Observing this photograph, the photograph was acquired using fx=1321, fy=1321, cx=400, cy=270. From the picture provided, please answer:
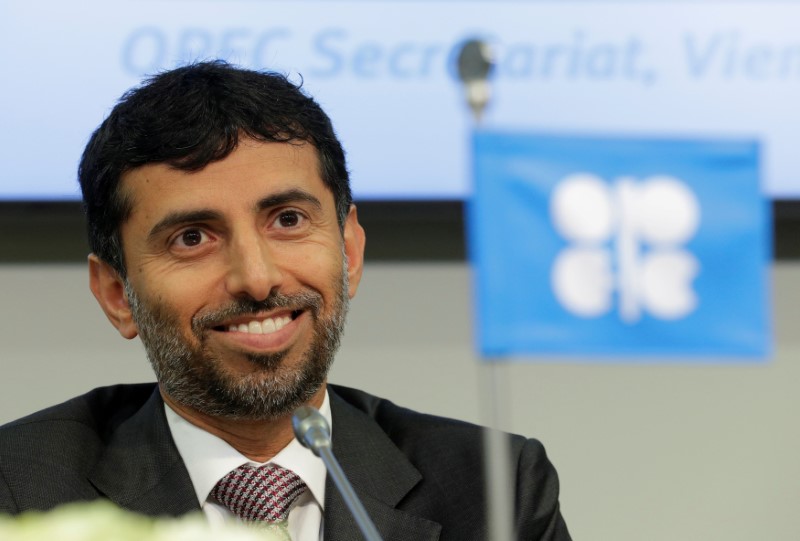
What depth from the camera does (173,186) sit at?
5.91 feet

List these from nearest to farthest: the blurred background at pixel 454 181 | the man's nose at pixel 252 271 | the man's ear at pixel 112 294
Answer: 1. the man's nose at pixel 252 271
2. the man's ear at pixel 112 294
3. the blurred background at pixel 454 181

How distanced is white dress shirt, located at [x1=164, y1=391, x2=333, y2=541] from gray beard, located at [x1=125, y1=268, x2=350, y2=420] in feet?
0.16

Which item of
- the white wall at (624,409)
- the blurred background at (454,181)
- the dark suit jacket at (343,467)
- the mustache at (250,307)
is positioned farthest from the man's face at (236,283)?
the white wall at (624,409)

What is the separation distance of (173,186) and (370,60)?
71 centimetres

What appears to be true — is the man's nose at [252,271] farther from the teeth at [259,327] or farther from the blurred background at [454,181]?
the blurred background at [454,181]

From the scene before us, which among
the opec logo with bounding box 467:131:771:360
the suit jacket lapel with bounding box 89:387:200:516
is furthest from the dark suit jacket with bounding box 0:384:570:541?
the opec logo with bounding box 467:131:771:360

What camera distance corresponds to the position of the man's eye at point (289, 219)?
183cm

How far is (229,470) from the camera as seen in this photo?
71.3 inches

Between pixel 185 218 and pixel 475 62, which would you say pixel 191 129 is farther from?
pixel 475 62

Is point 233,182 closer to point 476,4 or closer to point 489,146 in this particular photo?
point 489,146

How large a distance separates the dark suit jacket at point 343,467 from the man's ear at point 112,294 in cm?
12

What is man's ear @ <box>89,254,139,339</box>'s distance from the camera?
1.93 metres

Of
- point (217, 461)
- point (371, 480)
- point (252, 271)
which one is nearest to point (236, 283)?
point (252, 271)

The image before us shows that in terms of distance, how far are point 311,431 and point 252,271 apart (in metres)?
0.38
